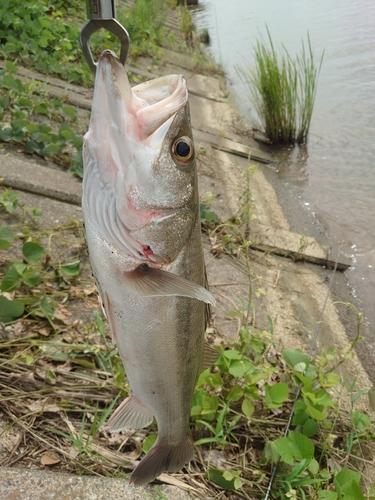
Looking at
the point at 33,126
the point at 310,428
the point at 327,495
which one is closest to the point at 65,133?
the point at 33,126

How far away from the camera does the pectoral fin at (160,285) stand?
1.45m

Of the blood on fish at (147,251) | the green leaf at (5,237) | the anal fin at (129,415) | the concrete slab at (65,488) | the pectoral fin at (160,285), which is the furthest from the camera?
the green leaf at (5,237)

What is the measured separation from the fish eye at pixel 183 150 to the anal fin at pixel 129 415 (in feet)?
3.08

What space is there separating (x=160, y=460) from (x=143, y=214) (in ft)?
3.41

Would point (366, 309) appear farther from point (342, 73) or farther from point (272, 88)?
point (342, 73)

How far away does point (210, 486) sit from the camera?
93.7 inches

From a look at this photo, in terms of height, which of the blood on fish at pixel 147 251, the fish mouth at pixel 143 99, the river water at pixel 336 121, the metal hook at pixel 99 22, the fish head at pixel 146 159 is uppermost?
the metal hook at pixel 99 22

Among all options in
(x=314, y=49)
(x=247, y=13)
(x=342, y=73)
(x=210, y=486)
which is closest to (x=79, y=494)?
(x=210, y=486)

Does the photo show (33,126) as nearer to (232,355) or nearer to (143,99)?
(232,355)

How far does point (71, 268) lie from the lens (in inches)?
128

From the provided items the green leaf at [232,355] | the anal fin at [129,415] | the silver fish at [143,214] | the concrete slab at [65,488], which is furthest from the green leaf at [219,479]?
the silver fish at [143,214]

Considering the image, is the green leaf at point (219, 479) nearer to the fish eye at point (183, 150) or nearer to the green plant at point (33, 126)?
the fish eye at point (183, 150)

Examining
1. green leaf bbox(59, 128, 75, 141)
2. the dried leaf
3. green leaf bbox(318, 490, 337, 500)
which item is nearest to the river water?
green leaf bbox(318, 490, 337, 500)

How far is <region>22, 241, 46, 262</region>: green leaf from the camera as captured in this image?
2.84m
